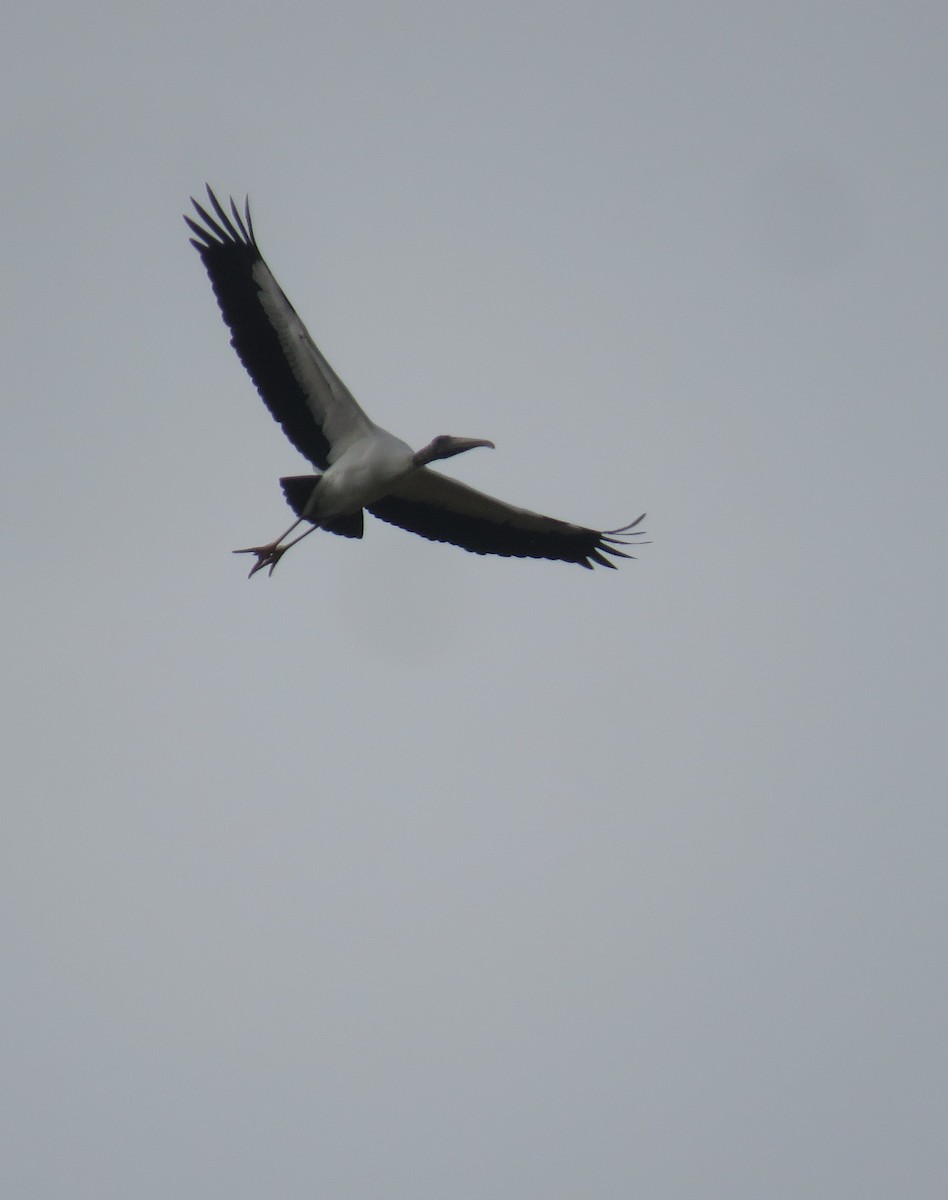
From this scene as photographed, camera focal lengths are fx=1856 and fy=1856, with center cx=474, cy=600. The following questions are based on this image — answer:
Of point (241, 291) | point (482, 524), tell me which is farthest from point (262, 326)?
Answer: point (482, 524)

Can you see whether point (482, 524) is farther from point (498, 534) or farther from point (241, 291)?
point (241, 291)

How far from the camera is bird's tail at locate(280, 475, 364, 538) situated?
13.6 metres

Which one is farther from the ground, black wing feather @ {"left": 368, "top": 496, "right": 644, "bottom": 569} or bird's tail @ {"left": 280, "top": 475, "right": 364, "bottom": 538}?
black wing feather @ {"left": 368, "top": 496, "right": 644, "bottom": 569}

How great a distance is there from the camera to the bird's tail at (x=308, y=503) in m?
13.6

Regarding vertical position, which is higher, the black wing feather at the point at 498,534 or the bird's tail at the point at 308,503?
the black wing feather at the point at 498,534

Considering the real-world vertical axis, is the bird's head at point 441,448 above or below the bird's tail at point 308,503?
above

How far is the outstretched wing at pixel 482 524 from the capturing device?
14.2 meters

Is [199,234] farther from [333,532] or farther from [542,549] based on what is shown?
[542,549]

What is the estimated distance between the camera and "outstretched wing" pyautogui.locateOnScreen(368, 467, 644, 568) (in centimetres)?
1421

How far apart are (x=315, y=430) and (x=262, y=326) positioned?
0.88m

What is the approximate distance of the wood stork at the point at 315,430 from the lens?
13.2m

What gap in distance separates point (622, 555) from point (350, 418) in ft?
9.22

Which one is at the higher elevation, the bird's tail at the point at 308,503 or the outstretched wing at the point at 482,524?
the outstretched wing at the point at 482,524

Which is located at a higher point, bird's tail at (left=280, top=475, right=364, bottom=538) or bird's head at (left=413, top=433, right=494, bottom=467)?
bird's head at (left=413, top=433, right=494, bottom=467)
